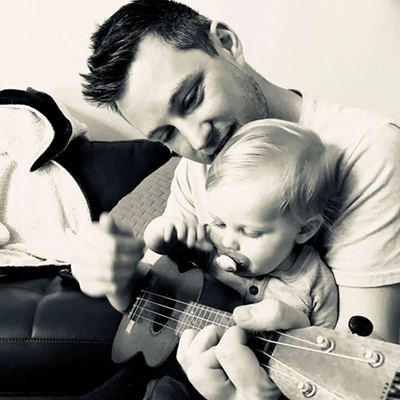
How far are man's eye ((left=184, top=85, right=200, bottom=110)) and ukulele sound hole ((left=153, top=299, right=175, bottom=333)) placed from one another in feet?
1.38

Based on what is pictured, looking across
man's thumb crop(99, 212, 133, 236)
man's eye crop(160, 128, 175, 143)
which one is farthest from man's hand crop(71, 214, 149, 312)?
man's eye crop(160, 128, 175, 143)

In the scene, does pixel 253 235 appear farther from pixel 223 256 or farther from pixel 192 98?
pixel 192 98

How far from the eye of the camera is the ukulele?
500 millimetres

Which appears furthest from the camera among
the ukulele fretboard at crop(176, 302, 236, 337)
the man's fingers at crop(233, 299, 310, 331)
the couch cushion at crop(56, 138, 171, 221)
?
the couch cushion at crop(56, 138, 171, 221)

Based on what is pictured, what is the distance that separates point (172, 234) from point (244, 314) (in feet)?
0.96

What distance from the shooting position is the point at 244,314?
2.11 feet

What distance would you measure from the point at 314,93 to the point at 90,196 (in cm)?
112

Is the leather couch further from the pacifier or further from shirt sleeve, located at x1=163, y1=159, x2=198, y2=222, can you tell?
the pacifier

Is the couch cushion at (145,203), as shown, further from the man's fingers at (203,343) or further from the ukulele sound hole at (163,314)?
the man's fingers at (203,343)

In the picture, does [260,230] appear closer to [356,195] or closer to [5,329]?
[356,195]

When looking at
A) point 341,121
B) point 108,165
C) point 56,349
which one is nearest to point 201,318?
point 341,121

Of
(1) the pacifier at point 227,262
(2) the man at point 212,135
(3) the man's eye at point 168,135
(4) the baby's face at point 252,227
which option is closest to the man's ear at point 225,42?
(2) the man at point 212,135

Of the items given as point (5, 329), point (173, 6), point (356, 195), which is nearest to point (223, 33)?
point (173, 6)

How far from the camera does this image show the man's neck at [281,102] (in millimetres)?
992
